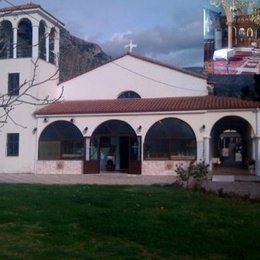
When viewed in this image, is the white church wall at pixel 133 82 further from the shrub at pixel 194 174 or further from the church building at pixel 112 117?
the shrub at pixel 194 174

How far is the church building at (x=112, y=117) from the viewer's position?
2717 cm

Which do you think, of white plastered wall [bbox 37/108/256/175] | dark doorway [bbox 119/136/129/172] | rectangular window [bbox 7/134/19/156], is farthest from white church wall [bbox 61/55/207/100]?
rectangular window [bbox 7/134/19/156]

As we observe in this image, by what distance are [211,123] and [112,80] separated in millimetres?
7652

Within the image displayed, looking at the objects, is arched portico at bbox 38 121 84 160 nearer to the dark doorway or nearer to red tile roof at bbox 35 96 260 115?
red tile roof at bbox 35 96 260 115

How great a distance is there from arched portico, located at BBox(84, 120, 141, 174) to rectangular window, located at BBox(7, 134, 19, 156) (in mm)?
4463

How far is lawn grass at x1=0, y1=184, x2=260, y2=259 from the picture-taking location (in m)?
7.23

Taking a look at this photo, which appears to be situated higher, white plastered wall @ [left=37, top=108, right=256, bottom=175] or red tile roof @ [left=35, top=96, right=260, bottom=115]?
red tile roof @ [left=35, top=96, right=260, bottom=115]

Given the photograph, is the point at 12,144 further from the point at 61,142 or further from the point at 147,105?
the point at 147,105

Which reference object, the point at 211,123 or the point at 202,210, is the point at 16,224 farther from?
the point at 211,123

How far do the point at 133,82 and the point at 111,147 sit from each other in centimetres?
433

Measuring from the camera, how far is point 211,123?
27.2 metres

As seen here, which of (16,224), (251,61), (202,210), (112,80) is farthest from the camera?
(251,61)

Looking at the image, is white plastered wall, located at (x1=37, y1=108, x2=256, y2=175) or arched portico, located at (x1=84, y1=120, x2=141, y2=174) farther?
arched portico, located at (x1=84, y1=120, x2=141, y2=174)

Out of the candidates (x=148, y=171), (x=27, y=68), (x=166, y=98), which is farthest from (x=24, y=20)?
(x=148, y=171)
